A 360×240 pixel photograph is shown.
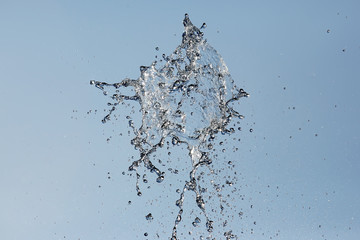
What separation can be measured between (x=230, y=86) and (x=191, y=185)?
5.34 ft

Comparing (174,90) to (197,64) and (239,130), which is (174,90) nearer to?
(197,64)

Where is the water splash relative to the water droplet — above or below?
above

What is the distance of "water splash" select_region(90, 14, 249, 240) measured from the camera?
22.5 feet

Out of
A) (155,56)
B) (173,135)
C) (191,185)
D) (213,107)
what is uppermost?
(155,56)

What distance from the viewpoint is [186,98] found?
6852 mm

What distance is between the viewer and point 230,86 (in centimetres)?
698

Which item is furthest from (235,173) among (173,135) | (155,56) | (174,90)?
(155,56)

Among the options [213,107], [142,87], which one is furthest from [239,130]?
[142,87]

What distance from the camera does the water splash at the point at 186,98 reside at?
687 centimetres

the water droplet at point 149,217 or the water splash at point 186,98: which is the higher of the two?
the water splash at point 186,98

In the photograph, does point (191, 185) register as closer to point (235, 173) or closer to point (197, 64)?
point (235, 173)

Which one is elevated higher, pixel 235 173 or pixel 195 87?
pixel 195 87

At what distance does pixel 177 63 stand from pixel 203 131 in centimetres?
112

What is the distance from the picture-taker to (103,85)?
6.95 m
